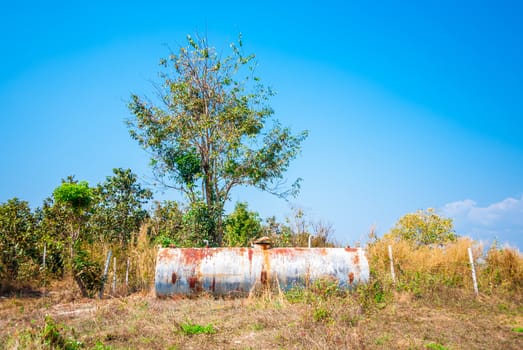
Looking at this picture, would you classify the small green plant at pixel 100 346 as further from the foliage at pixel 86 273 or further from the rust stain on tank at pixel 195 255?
the foliage at pixel 86 273

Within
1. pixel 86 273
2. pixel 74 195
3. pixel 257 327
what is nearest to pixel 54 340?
pixel 257 327

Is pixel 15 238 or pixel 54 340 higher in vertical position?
pixel 15 238

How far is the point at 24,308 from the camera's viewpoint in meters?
10.1

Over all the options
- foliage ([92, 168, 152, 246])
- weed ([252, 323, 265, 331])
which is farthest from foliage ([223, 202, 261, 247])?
weed ([252, 323, 265, 331])

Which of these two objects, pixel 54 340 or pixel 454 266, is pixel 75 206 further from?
pixel 454 266

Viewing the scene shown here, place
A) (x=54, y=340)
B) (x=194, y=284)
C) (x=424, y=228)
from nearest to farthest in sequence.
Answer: (x=54, y=340) < (x=194, y=284) < (x=424, y=228)

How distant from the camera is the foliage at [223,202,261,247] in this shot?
17.2 metres

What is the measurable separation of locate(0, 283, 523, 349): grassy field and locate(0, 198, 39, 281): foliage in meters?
4.42

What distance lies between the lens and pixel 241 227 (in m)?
17.6

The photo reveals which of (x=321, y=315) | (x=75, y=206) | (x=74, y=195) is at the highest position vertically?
(x=74, y=195)

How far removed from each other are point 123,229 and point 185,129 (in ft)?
17.8

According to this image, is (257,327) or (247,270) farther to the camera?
(247,270)

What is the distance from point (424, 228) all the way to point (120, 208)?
714 inches

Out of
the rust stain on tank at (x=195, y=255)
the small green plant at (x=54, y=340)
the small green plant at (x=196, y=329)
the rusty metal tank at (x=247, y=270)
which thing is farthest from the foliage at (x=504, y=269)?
the small green plant at (x=54, y=340)
